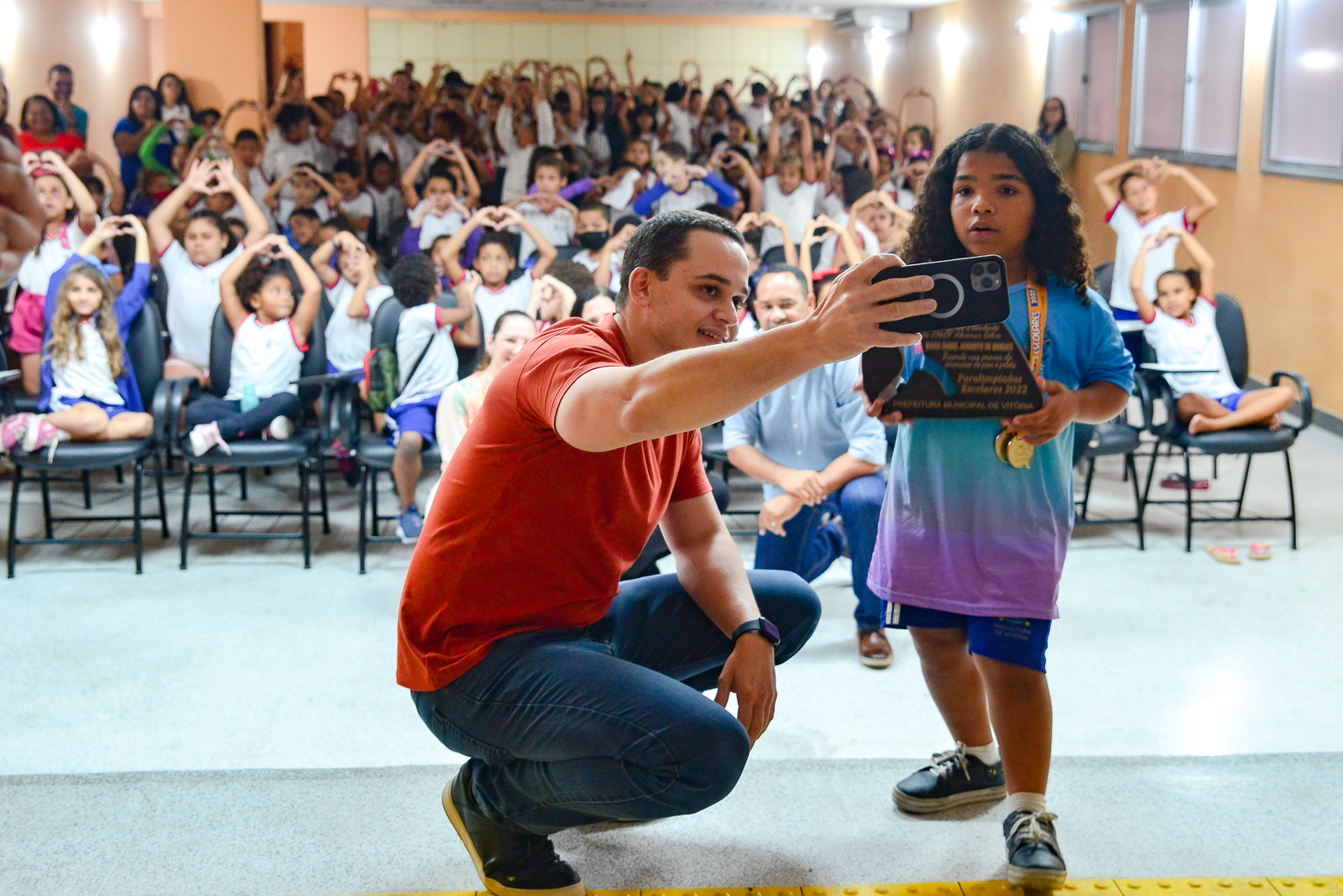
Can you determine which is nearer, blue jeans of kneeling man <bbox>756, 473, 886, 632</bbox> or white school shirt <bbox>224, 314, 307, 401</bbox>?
blue jeans of kneeling man <bbox>756, 473, 886, 632</bbox>

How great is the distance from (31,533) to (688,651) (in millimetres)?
3497

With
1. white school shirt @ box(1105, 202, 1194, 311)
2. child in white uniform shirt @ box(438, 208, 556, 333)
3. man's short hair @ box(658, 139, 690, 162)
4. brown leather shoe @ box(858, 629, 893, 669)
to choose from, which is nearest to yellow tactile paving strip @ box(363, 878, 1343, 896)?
brown leather shoe @ box(858, 629, 893, 669)

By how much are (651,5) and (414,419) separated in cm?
1054

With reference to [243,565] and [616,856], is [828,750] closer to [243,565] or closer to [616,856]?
[616,856]

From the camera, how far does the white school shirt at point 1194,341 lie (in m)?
4.70

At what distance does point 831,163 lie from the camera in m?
8.65

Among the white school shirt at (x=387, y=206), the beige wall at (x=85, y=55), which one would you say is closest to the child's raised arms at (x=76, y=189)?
the white school shirt at (x=387, y=206)

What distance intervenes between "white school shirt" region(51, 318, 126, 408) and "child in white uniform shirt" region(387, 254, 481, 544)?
38.8 inches

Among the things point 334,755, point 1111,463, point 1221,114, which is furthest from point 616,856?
point 1221,114

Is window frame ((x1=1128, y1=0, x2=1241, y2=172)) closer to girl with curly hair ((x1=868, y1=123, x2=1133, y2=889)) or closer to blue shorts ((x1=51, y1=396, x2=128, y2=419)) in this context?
girl with curly hair ((x1=868, y1=123, x2=1133, y2=889))

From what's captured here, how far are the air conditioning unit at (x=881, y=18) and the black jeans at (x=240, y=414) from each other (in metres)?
11.5

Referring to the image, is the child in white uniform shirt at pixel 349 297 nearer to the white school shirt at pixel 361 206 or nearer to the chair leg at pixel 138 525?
the chair leg at pixel 138 525

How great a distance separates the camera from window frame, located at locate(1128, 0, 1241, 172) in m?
7.76

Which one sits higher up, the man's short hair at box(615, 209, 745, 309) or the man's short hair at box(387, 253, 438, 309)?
the man's short hair at box(615, 209, 745, 309)
